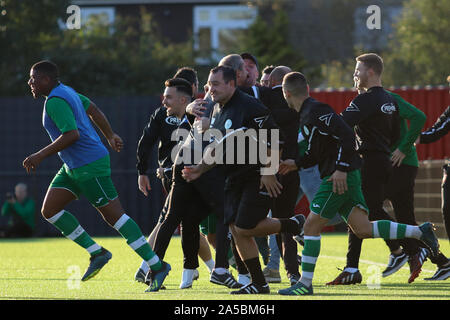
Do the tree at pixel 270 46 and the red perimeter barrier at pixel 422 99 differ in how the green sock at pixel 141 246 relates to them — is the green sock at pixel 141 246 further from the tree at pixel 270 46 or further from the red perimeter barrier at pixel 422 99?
the tree at pixel 270 46

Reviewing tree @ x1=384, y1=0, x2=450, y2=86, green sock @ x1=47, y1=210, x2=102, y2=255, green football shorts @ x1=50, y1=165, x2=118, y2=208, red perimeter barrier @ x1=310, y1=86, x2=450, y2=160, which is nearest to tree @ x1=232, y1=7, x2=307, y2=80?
tree @ x1=384, y1=0, x2=450, y2=86

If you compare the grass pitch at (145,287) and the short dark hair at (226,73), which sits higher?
the short dark hair at (226,73)

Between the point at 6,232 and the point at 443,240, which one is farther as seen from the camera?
the point at 6,232

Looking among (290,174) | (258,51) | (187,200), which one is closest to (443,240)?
(290,174)

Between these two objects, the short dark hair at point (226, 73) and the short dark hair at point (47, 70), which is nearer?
the short dark hair at point (226, 73)

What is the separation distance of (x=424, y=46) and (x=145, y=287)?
28095mm

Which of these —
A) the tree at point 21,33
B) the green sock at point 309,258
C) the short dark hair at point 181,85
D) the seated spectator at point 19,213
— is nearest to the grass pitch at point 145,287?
the green sock at point 309,258

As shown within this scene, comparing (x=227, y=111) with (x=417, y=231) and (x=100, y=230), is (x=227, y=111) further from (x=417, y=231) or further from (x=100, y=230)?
(x=100, y=230)

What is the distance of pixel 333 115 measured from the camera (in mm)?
7770

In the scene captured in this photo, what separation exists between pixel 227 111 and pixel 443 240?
32.1 feet

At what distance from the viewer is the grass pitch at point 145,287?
7.86 metres

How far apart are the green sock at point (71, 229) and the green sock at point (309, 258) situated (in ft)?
6.76

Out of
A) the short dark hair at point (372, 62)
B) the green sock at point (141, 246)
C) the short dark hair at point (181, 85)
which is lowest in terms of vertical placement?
the green sock at point (141, 246)

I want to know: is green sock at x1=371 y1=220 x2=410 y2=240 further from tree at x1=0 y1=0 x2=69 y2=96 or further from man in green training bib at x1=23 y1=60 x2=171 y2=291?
tree at x1=0 y1=0 x2=69 y2=96
